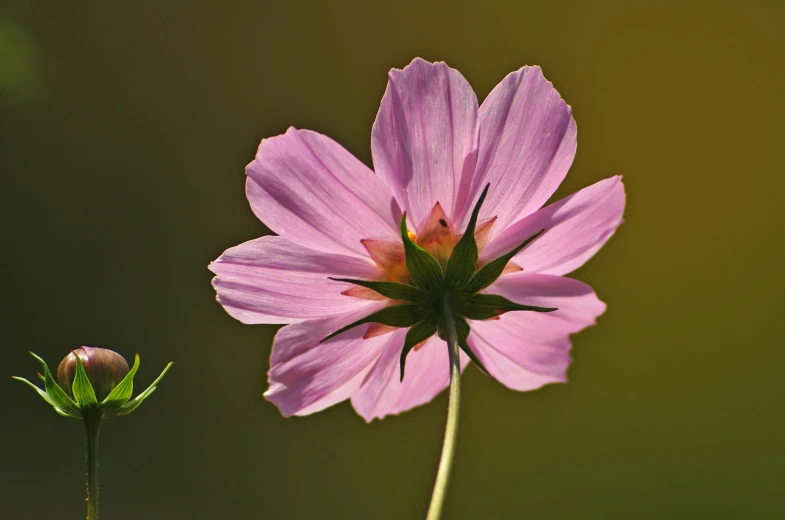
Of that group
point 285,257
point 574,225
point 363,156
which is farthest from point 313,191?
point 363,156

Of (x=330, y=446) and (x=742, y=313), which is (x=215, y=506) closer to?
(x=330, y=446)

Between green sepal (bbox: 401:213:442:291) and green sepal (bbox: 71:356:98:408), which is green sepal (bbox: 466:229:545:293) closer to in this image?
green sepal (bbox: 401:213:442:291)

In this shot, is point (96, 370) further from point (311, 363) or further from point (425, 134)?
point (425, 134)

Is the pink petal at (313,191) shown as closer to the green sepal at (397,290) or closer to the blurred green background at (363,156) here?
the green sepal at (397,290)

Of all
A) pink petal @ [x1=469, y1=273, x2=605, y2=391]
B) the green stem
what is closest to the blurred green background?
pink petal @ [x1=469, y1=273, x2=605, y2=391]

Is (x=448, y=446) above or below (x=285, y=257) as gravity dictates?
below

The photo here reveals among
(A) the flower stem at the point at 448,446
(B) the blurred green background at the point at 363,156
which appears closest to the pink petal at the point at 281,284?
(A) the flower stem at the point at 448,446
